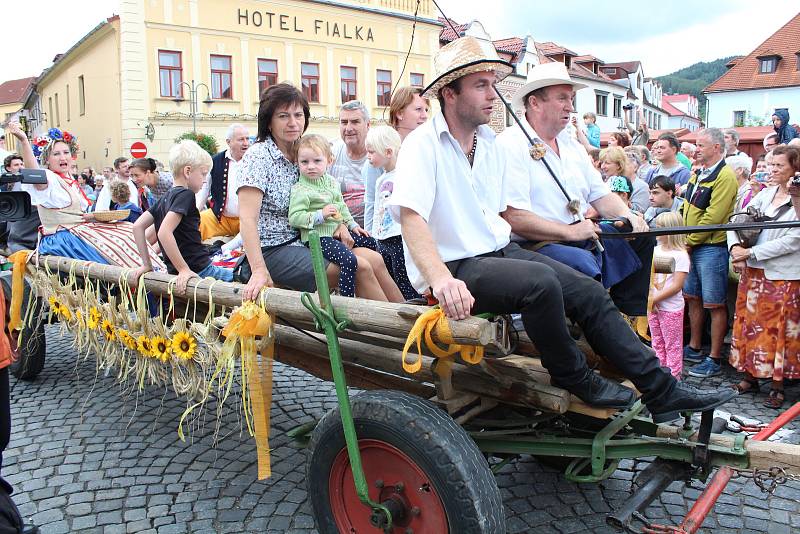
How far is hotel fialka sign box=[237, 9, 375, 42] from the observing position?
26.5 meters

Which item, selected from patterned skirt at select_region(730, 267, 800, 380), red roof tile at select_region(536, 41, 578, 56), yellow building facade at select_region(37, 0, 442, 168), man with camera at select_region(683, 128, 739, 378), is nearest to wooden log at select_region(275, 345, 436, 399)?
patterned skirt at select_region(730, 267, 800, 380)

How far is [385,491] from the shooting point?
8.59ft

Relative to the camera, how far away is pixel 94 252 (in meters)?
5.14

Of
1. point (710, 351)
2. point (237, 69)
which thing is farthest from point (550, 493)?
point (237, 69)

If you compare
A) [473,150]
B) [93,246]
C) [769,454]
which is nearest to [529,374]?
[769,454]

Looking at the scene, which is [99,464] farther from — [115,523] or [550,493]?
[550,493]

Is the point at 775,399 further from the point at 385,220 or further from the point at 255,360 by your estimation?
the point at 255,360

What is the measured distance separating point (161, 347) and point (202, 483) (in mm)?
802

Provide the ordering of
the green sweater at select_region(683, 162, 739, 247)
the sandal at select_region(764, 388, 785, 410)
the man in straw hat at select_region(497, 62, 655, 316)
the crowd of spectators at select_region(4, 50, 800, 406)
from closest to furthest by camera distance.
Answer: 1. the man in straw hat at select_region(497, 62, 655, 316)
2. the crowd of spectators at select_region(4, 50, 800, 406)
3. the sandal at select_region(764, 388, 785, 410)
4. the green sweater at select_region(683, 162, 739, 247)

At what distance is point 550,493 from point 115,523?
223cm

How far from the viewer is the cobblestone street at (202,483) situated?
10.9ft

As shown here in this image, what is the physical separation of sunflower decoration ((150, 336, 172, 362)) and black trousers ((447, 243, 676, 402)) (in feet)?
5.89

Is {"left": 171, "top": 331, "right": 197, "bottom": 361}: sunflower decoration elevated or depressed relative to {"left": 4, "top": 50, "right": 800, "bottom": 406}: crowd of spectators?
depressed

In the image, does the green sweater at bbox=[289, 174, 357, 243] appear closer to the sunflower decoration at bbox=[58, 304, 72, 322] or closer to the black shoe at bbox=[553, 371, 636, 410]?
the black shoe at bbox=[553, 371, 636, 410]
